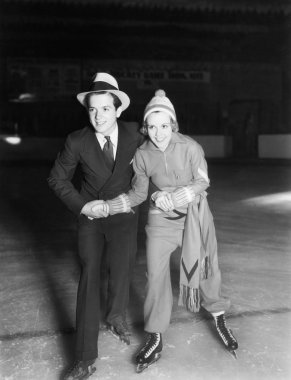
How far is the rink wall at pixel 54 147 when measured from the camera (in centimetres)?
1905

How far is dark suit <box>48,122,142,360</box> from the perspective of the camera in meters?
2.89

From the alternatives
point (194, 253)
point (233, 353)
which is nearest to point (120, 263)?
point (194, 253)

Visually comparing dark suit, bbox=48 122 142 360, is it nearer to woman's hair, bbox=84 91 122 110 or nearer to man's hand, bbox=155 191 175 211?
Result: woman's hair, bbox=84 91 122 110

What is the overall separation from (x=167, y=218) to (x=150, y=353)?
75 centimetres

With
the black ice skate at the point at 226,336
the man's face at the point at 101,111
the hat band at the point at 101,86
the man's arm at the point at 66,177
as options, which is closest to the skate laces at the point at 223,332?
the black ice skate at the point at 226,336

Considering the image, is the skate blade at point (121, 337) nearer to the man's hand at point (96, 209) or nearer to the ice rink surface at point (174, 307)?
the ice rink surface at point (174, 307)

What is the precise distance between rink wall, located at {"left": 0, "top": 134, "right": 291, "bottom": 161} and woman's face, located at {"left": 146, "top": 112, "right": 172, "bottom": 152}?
16423mm

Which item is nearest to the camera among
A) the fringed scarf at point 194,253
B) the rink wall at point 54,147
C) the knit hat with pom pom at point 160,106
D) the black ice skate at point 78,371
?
the black ice skate at point 78,371

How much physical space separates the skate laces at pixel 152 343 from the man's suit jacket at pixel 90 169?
0.82m

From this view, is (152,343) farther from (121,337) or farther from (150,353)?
(121,337)

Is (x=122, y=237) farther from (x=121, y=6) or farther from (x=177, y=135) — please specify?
(x=121, y=6)

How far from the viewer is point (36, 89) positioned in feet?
62.5

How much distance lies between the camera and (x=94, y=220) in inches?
120

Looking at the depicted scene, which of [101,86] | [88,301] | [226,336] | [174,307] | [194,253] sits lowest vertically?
[174,307]
